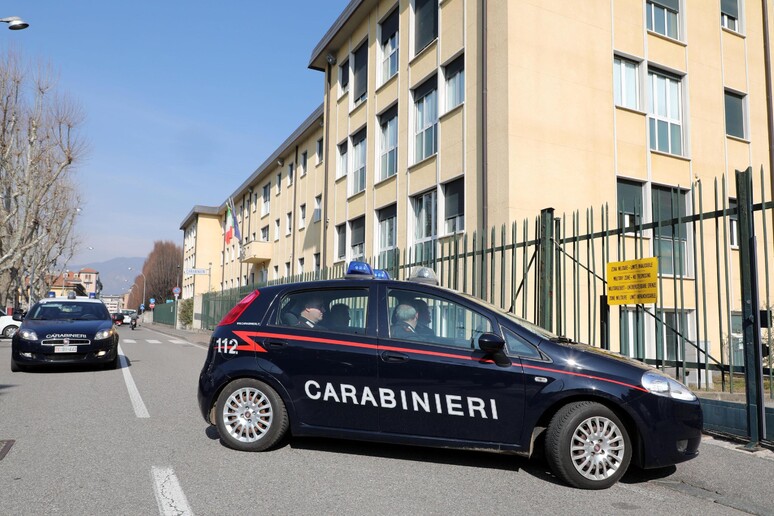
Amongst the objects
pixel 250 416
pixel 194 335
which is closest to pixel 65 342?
pixel 250 416

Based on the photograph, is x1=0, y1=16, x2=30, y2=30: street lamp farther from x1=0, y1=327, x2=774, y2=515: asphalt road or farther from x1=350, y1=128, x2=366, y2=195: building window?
x1=0, y1=327, x2=774, y2=515: asphalt road

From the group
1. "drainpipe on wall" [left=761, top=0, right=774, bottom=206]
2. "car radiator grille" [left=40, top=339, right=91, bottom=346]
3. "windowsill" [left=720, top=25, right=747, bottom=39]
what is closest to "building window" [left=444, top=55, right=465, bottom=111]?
"windowsill" [left=720, top=25, right=747, bottom=39]

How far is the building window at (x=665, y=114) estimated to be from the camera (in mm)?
15898

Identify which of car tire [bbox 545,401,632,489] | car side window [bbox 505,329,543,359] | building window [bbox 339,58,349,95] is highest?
building window [bbox 339,58,349,95]

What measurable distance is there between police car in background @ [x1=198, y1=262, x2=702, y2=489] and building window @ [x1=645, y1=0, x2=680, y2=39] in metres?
13.7

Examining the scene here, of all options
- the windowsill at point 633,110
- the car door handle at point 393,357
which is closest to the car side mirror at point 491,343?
the car door handle at point 393,357

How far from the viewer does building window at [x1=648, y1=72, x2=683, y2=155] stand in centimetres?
1590

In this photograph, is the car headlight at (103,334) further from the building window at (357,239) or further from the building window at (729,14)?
the building window at (729,14)

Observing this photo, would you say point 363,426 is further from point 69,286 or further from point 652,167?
point 69,286

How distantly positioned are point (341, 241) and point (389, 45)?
7.29 metres

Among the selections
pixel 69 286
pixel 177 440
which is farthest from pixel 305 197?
pixel 69 286

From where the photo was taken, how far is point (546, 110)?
46.6 ft

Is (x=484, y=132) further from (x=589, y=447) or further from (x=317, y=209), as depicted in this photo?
(x=317, y=209)

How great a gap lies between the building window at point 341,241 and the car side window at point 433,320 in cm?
1786
